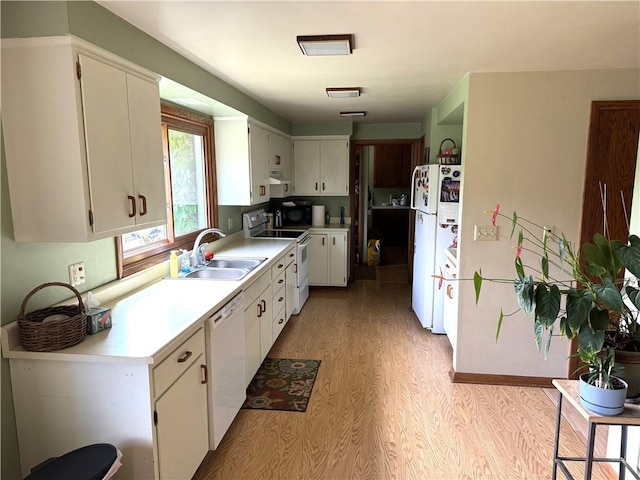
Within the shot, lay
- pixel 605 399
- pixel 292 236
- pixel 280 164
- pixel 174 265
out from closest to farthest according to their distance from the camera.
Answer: pixel 605 399 → pixel 174 265 → pixel 292 236 → pixel 280 164

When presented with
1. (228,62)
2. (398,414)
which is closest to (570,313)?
(398,414)

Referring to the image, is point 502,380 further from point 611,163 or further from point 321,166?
point 321,166

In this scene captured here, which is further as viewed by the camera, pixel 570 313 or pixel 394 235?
pixel 394 235

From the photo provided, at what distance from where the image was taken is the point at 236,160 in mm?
3600

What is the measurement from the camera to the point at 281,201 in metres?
5.74

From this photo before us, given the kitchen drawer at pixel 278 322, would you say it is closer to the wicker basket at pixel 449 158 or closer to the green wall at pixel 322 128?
the wicker basket at pixel 449 158

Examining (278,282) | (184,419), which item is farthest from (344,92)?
(184,419)

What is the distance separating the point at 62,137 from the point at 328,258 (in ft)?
13.3

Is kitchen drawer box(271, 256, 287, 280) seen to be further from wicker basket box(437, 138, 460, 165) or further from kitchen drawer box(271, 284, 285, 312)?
wicker basket box(437, 138, 460, 165)

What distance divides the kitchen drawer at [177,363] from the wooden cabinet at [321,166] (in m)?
3.78

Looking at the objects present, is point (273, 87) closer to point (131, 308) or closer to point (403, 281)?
point (131, 308)

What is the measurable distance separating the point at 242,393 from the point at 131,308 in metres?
0.97

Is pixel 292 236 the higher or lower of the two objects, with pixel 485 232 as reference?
lower

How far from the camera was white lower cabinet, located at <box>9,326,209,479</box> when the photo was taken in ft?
5.10
